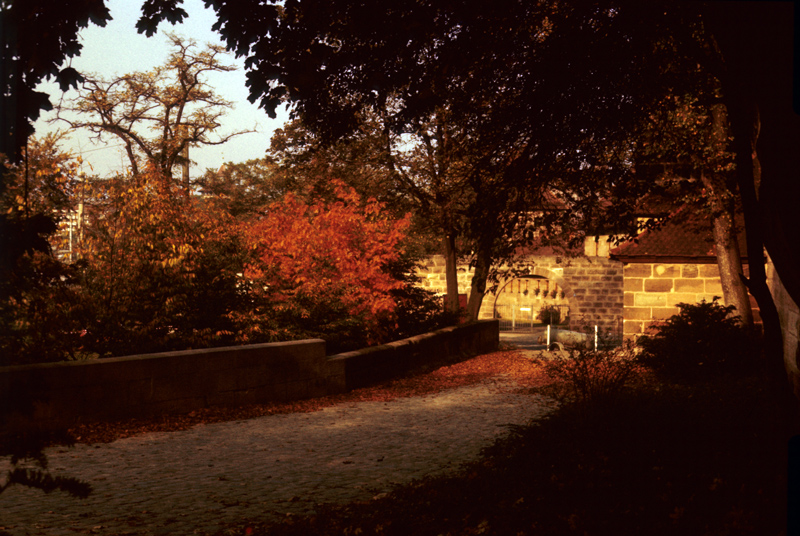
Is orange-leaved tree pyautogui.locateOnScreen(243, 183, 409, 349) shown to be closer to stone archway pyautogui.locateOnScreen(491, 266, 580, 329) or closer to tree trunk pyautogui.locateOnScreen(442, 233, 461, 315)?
tree trunk pyautogui.locateOnScreen(442, 233, 461, 315)

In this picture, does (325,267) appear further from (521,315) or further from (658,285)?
(521,315)

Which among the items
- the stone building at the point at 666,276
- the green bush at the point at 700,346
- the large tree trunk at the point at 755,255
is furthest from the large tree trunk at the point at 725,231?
the large tree trunk at the point at 755,255

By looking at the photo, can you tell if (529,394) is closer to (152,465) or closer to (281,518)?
(152,465)

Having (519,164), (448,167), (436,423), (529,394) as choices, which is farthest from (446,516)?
(448,167)

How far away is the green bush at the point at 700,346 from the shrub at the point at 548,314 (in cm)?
2779

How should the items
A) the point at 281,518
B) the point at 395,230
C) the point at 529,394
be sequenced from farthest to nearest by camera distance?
the point at 395,230 < the point at 529,394 < the point at 281,518

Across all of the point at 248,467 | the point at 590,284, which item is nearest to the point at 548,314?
the point at 590,284

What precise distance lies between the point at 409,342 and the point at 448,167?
584 cm

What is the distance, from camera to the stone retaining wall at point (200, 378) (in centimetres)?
869

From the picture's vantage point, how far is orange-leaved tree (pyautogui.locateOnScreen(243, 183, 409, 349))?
1402cm

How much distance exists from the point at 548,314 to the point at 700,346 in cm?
2914

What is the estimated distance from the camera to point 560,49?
6.86m

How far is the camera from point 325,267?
14.6 meters

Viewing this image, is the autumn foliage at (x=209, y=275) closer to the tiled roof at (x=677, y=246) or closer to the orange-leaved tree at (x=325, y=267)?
the orange-leaved tree at (x=325, y=267)
